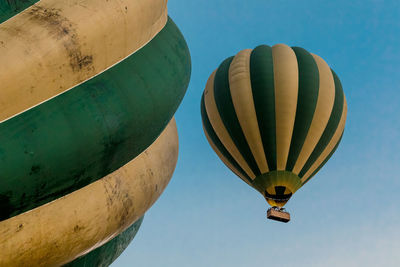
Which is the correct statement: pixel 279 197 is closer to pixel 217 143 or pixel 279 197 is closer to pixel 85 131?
pixel 217 143

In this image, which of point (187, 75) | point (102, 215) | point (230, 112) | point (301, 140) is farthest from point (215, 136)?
point (102, 215)

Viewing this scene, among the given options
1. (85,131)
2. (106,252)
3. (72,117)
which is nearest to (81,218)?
(85,131)

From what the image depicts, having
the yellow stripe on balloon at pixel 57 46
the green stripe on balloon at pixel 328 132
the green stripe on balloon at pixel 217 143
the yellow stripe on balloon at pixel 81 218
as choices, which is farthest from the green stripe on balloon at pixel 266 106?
the yellow stripe on balloon at pixel 57 46

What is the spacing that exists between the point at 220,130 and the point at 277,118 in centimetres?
195

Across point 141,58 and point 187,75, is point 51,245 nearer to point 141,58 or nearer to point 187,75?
point 141,58

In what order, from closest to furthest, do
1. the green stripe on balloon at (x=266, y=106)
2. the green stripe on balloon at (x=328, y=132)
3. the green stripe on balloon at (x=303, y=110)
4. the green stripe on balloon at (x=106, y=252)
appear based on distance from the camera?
the green stripe on balloon at (x=106, y=252) < the green stripe on balloon at (x=303, y=110) < the green stripe on balloon at (x=266, y=106) < the green stripe on balloon at (x=328, y=132)

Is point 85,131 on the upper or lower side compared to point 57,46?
lower

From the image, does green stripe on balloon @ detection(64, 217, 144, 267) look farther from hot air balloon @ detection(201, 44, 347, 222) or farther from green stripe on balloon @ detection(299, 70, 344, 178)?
green stripe on balloon @ detection(299, 70, 344, 178)

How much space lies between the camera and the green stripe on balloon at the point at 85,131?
3.72m

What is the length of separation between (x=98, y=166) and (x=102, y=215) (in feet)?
1.81

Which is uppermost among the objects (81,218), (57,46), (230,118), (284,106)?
(284,106)

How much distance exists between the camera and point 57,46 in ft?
12.7

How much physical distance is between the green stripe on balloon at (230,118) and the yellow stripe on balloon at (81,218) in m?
7.98

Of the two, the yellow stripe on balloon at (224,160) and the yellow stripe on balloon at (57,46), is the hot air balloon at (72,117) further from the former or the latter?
the yellow stripe on balloon at (224,160)
